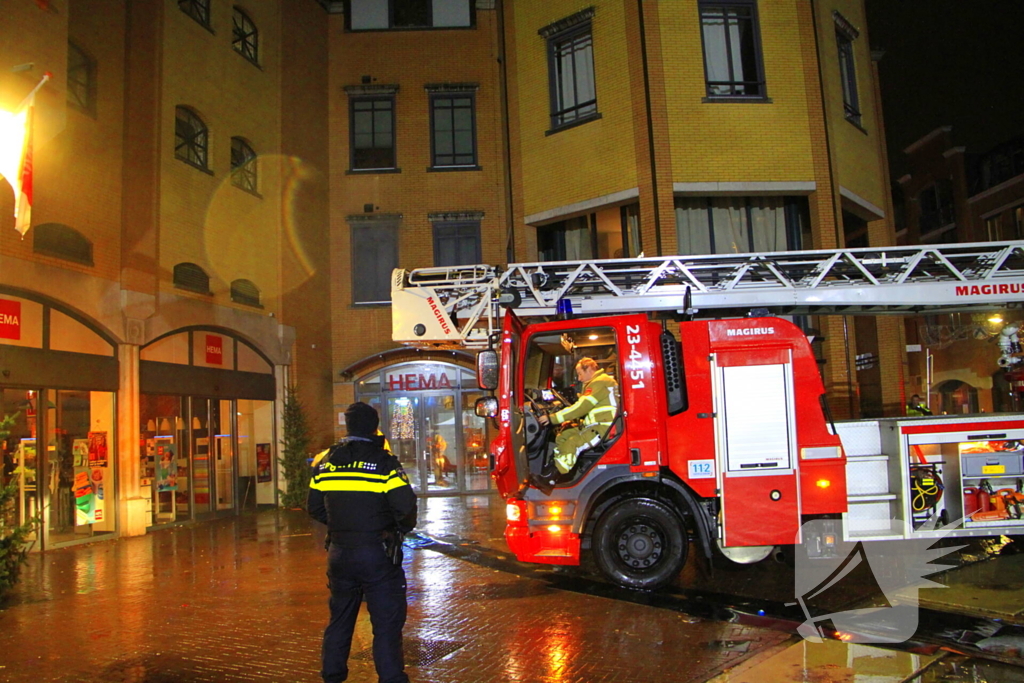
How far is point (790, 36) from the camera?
14172 mm

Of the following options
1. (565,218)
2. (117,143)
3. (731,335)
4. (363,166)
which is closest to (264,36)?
(363,166)

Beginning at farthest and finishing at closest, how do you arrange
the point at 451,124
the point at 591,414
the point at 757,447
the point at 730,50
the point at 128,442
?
the point at 451,124, the point at 730,50, the point at 128,442, the point at 591,414, the point at 757,447

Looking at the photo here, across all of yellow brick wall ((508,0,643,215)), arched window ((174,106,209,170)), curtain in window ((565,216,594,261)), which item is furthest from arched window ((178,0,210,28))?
curtain in window ((565,216,594,261))

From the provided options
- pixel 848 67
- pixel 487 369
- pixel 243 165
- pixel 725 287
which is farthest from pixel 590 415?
pixel 243 165

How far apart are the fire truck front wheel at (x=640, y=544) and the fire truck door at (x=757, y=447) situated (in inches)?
19.7

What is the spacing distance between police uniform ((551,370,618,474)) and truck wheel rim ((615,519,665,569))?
0.82 metres

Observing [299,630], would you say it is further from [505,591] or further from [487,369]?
[487,369]

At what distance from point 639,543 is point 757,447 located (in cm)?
142

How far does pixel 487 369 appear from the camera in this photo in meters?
7.74

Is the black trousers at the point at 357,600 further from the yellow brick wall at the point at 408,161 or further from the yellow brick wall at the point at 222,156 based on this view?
the yellow brick wall at the point at 408,161

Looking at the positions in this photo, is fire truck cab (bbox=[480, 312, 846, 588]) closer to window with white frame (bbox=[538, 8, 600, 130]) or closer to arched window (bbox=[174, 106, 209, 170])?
window with white frame (bbox=[538, 8, 600, 130])

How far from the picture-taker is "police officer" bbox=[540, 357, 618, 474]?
777 cm

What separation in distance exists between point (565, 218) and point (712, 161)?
2885 mm

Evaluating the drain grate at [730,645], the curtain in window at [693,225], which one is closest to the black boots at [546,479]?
the drain grate at [730,645]
